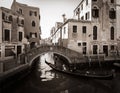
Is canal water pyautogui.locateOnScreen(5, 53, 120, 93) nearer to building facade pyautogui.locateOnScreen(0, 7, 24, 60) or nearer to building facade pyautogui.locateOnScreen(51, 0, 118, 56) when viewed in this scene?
building facade pyautogui.locateOnScreen(0, 7, 24, 60)

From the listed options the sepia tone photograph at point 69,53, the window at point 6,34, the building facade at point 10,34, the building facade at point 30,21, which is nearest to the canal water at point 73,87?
the sepia tone photograph at point 69,53

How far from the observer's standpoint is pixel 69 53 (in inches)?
778

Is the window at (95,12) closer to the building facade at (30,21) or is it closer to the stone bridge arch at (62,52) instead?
the stone bridge arch at (62,52)

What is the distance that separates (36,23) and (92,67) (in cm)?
1662

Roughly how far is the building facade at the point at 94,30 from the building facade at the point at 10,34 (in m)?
8.41

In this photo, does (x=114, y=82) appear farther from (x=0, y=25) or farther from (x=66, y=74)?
(x=0, y=25)

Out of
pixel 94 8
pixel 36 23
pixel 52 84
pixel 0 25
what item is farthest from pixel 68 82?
pixel 36 23

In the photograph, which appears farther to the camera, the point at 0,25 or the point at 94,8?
the point at 94,8

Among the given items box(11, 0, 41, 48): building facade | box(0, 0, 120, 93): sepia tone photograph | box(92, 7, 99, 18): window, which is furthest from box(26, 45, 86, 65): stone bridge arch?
box(11, 0, 41, 48): building facade

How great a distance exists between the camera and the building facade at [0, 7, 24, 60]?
1783 cm

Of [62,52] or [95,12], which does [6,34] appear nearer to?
[62,52]

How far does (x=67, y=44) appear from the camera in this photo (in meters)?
22.4

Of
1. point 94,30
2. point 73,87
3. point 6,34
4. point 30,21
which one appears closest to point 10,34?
point 6,34

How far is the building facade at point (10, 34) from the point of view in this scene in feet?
58.5
